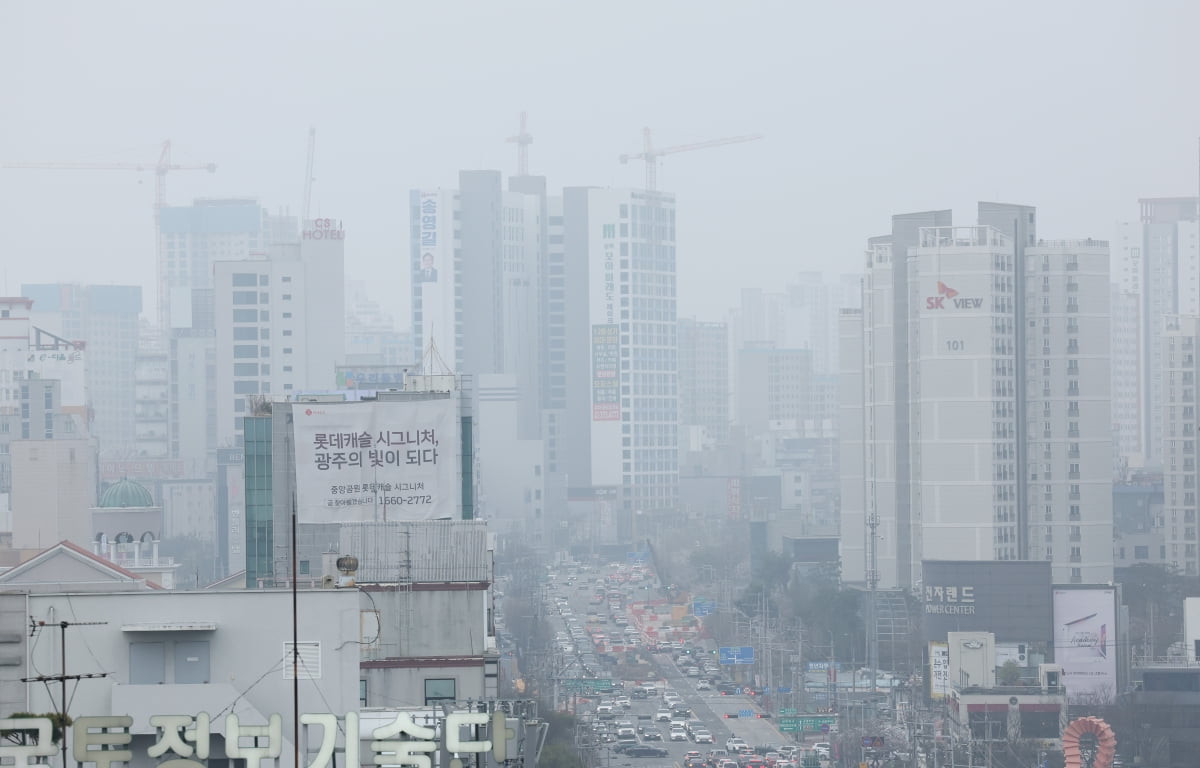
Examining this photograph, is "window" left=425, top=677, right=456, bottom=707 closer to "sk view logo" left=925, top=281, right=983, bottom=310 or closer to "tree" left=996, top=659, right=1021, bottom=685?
"tree" left=996, top=659, right=1021, bottom=685

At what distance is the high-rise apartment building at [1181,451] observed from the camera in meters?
85.9

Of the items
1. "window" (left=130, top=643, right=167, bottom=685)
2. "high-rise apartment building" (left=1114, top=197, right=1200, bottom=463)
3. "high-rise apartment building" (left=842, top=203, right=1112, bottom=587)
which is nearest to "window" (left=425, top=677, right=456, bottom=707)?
"window" (left=130, top=643, right=167, bottom=685)

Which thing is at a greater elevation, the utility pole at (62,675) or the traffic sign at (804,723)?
the utility pole at (62,675)

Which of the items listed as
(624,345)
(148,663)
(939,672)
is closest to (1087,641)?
(939,672)

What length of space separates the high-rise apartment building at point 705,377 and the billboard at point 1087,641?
398 ft

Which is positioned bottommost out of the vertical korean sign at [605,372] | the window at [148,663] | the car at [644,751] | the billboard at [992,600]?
the car at [644,751]

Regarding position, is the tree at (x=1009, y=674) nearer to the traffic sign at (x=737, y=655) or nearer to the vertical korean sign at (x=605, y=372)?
the traffic sign at (x=737, y=655)

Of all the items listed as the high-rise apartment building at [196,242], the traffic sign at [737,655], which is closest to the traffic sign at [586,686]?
the traffic sign at [737,655]

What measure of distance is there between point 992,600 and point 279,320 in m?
54.4

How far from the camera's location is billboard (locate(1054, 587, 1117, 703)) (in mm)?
60250

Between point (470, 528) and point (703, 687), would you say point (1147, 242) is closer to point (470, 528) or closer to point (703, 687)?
point (703, 687)

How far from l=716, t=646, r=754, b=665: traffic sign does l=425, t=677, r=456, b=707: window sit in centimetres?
4442

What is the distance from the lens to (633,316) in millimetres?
148750

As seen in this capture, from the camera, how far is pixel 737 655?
6956cm
